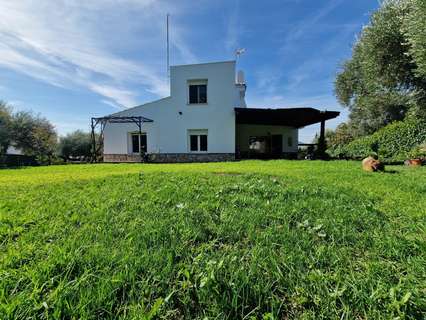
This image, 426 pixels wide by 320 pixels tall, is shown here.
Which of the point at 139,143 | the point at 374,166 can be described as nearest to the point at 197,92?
the point at 139,143

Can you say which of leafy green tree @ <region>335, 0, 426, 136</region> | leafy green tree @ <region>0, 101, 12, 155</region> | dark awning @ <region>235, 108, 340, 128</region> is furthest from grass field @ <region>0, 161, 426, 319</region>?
leafy green tree @ <region>0, 101, 12, 155</region>

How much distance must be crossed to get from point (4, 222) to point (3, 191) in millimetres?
2743

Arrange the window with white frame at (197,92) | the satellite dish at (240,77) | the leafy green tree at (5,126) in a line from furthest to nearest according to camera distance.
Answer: the satellite dish at (240,77), the leafy green tree at (5,126), the window with white frame at (197,92)

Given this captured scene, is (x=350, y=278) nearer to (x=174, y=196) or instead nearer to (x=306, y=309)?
(x=306, y=309)

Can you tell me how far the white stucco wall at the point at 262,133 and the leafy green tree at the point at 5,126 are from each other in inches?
827

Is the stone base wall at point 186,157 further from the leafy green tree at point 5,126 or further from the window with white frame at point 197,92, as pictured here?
the leafy green tree at point 5,126

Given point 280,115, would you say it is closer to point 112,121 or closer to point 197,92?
point 197,92

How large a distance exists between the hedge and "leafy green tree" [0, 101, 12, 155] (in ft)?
93.3

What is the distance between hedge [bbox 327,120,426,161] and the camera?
42.2 ft

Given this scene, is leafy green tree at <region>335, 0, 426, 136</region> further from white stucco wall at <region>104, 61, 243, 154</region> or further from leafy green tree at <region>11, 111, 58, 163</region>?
leafy green tree at <region>11, 111, 58, 163</region>

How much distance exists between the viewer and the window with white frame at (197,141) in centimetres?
1650

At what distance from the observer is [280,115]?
15766 millimetres

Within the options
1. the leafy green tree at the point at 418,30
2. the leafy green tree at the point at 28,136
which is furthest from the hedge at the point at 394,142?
the leafy green tree at the point at 28,136

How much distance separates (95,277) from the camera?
1.67 m
